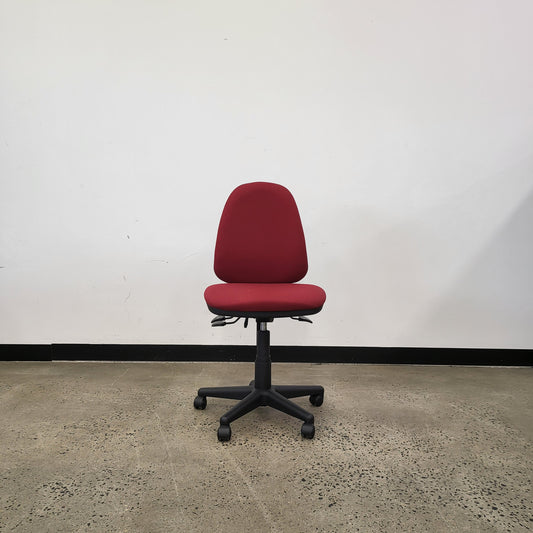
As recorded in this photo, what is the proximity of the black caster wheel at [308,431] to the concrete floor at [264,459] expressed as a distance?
0.10ft

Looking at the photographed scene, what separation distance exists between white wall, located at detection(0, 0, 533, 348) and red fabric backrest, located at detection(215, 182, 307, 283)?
56 cm

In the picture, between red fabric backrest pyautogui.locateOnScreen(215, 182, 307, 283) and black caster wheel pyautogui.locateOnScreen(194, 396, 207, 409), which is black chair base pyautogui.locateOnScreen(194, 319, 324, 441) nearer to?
black caster wheel pyautogui.locateOnScreen(194, 396, 207, 409)

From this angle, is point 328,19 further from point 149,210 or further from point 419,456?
point 419,456

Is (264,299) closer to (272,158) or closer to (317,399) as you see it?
(317,399)

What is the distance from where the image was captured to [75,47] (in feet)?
7.32

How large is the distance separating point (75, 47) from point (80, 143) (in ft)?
1.73

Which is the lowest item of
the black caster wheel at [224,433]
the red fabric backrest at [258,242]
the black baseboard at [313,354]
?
the black baseboard at [313,354]

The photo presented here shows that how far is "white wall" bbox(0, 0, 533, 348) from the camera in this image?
2221mm

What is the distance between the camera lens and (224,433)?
1441mm

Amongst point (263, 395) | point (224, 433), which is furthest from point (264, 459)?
point (263, 395)

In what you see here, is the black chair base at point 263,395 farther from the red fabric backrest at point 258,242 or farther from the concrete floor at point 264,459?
the red fabric backrest at point 258,242

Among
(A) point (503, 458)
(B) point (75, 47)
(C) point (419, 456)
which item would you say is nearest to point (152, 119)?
(B) point (75, 47)

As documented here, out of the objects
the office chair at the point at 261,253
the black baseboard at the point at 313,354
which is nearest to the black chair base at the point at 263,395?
the office chair at the point at 261,253

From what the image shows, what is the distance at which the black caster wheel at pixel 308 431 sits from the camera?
1.46 metres
